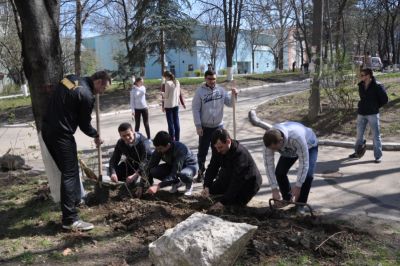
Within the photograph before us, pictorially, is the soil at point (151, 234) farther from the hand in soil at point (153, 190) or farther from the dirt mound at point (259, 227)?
the hand in soil at point (153, 190)

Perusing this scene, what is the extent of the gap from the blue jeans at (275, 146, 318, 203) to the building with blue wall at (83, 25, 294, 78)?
56031 millimetres

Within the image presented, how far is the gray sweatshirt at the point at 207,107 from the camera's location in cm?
659

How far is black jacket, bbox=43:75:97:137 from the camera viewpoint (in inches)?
175

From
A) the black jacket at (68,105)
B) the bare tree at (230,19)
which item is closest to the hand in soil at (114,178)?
the black jacket at (68,105)

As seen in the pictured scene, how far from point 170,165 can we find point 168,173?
118 mm

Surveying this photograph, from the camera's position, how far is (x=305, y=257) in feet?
12.0

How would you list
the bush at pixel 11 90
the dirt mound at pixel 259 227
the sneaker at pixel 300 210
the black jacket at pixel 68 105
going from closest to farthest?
the dirt mound at pixel 259 227 → the black jacket at pixel 68 105 → the sneaker at pixel 300 210 → the bush at pixel 11 90

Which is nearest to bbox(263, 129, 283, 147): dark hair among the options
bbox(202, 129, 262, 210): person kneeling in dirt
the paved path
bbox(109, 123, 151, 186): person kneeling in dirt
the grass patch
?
bbox(202, 129, 262, 210): person kneeling in dirt

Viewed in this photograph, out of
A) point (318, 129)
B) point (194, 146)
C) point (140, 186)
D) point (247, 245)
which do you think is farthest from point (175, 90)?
point (247, 245)

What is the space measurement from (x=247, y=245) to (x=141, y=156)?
8.49ft

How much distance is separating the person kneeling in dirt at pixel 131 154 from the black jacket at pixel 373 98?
4061 millimetres

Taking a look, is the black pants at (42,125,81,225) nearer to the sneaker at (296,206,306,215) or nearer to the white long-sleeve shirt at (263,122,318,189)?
the white long-sleeve shirt at (263,122,318,189)

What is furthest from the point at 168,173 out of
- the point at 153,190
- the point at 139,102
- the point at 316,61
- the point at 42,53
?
the point at 316,61

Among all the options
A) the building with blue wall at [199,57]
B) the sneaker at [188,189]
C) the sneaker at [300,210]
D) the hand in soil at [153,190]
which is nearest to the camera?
the sneaker at [300,210]
